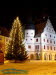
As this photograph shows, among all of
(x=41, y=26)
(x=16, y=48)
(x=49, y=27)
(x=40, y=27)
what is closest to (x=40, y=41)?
(x=40, y=27)

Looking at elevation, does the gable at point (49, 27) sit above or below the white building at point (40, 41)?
above

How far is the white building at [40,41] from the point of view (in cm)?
5369

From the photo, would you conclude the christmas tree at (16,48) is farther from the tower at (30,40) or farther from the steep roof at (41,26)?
the steep roof at (41,26)

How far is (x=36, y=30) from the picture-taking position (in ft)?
185

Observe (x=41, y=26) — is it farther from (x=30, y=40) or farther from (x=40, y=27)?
(x=30, y=40)

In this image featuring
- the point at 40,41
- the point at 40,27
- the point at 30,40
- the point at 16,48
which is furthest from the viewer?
the point at 40,27

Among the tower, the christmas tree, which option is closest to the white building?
the tower

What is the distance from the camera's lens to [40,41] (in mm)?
53719

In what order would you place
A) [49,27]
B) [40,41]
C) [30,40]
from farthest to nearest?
[49,27] < [30,40] < [40,41]

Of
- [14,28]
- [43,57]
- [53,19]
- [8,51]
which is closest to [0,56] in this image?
[8,51]

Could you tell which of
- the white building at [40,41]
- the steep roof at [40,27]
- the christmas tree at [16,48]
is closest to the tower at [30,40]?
the white building at [40,41]

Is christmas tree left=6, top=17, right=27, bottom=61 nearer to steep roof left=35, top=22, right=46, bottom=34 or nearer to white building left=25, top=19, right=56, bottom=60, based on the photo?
white building left=25, top=19, right=56, bottom=60

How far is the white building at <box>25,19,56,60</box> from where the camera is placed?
176 feet

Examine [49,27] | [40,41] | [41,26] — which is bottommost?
[40,41]
